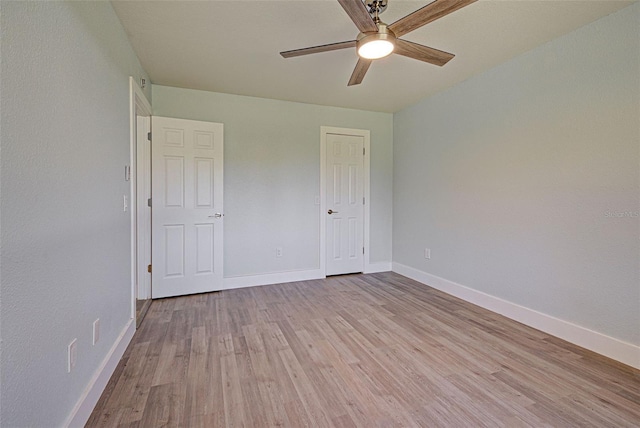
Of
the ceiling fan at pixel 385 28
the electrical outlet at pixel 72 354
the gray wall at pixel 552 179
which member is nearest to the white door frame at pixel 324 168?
the gray wall at pixel 552 179

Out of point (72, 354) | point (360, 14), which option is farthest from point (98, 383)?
point (360, 14)

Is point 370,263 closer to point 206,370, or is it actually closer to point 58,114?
point 206,370

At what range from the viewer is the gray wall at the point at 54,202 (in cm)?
99

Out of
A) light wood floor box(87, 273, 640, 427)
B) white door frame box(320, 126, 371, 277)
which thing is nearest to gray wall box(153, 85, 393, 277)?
white door frame box(320, 126, 371, 277)

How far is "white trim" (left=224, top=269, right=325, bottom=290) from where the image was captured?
3.73m

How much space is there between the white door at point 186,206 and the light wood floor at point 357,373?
0.50 m

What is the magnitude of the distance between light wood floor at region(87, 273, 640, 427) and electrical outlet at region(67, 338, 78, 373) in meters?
0.36

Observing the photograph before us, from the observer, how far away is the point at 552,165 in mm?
2453

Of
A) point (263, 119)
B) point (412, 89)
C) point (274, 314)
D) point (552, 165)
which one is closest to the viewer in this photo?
point (552, 165)

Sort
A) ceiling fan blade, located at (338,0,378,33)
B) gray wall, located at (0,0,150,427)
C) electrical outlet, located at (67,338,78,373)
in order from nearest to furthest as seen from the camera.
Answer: gray wall, located at (0,0,150,427), electrical outlet, located at (67,338,78,373), ceiling fan blade, located at (338,0,378,33)

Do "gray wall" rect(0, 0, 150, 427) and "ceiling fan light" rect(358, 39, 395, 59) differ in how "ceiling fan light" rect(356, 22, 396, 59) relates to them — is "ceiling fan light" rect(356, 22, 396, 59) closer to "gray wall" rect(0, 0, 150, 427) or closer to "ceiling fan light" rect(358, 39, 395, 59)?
"ceiling fan light" rect(358, 39, 395, 59)

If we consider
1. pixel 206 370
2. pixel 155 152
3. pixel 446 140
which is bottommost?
pixel 206 370

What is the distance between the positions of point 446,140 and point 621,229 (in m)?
1.87

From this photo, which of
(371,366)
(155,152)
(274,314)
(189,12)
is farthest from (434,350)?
(155,152)
